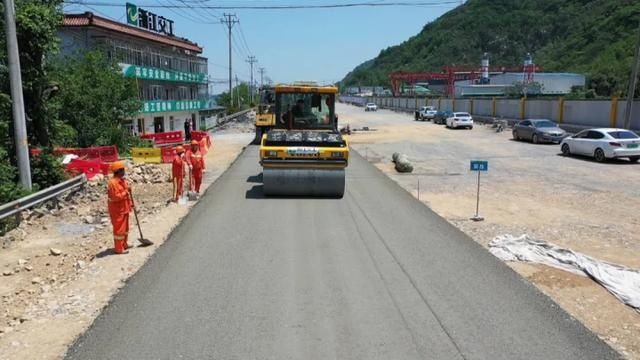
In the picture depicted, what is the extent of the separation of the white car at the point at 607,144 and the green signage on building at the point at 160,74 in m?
32.0

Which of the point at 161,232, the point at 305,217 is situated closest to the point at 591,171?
the point at 305,217

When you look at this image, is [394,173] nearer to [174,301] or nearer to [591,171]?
[591,171]

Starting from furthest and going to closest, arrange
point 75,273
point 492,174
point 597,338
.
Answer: point 492,174 → point 75,273 → point 597,338

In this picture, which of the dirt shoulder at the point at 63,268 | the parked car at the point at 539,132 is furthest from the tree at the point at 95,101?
the parked car at the point at 539,132

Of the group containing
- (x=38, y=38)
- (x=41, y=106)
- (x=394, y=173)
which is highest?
(x=38, y=38)

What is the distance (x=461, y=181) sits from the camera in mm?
19219

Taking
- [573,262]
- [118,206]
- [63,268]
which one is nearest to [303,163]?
[118,206]

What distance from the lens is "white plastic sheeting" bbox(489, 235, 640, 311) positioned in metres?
7.77

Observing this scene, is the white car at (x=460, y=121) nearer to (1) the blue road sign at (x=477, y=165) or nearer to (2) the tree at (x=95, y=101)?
(2) the tree at (x=95, y=101)

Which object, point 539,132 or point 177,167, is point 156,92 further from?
point 177,167

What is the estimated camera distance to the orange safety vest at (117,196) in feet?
31.7

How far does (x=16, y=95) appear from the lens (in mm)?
15180

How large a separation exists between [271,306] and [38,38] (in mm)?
14015

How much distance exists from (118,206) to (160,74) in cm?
5293
